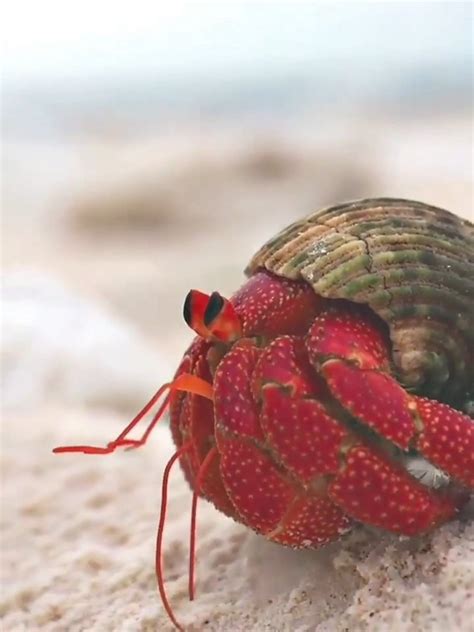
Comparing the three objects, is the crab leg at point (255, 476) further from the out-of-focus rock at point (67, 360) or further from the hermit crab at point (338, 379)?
the out-of-focus rock at point (67, 360)

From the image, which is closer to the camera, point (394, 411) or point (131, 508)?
point (394, 411)

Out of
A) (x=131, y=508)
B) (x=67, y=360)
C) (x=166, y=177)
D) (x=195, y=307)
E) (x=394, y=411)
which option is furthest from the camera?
(x=166, y=177)

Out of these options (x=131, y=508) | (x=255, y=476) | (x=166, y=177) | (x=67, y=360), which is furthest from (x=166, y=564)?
(x=166, y=177)

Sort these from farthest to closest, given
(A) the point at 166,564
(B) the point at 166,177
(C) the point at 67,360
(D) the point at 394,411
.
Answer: (B) the point at 166,177 → (C) the point at 67,360 → (A) the point at 166,564 → (D) the point at 394,411

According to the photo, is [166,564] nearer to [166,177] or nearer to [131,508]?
[131,508]

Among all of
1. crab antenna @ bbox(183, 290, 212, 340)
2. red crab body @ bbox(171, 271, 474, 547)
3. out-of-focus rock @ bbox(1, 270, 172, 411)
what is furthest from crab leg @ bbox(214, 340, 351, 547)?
out-of-focus rock @ bbox(1, 270, 172, 411)

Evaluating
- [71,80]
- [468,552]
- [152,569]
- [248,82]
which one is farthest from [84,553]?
[71,80]

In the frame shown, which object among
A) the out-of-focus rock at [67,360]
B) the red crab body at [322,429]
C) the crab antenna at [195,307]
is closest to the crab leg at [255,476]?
the red crab body at [322,429]
